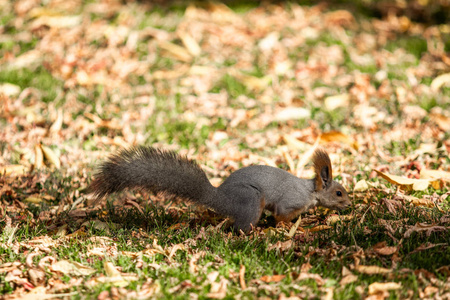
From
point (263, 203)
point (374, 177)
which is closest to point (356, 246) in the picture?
point (263, 203)

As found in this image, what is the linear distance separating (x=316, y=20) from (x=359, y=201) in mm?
4593

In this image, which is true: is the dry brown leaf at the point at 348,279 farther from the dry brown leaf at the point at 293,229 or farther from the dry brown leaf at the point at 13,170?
the dry brown leaf at the point at 13,170

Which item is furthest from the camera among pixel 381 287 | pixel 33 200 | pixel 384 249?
pixel 33 200

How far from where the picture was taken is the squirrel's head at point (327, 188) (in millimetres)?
3549

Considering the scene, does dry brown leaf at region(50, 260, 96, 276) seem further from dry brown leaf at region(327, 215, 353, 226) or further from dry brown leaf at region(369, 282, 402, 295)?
dry brown leaf at region(327, 215, 353, 226)

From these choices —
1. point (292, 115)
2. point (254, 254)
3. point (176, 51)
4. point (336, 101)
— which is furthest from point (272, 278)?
point (176, 51)

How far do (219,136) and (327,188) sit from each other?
69.5 inches

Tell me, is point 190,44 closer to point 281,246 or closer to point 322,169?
point 322,169

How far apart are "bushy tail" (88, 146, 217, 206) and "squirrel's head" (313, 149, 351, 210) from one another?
2.48ft

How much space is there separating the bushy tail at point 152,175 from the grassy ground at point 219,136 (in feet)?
0.82

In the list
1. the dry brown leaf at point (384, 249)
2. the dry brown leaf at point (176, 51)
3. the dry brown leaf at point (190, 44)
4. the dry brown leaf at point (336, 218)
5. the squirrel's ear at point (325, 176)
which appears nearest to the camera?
the dry brown leaf at point (384, 249)

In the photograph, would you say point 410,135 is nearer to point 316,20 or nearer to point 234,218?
point 234,218

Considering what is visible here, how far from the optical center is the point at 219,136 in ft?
16.8

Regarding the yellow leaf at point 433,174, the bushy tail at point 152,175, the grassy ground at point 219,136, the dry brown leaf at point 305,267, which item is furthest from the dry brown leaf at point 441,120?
the dry brown leaf at point 305,267
